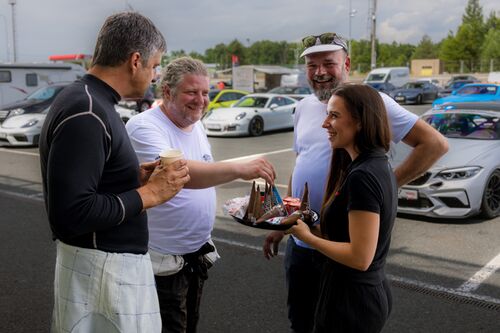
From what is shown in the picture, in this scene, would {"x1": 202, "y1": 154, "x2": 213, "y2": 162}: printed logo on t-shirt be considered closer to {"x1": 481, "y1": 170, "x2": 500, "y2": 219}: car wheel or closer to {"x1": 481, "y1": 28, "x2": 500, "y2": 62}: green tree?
{"x1": 481, "y1": 170, "x2": 500, "y2": 219}: car wheel

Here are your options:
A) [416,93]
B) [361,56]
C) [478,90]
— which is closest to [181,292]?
[478,90]

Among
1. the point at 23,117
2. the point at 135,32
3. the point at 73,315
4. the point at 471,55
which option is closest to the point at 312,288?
the point at 73,315

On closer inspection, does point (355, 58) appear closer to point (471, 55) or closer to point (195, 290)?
point (471, 55)

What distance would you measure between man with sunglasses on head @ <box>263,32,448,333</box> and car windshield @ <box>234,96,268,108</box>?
568 inches

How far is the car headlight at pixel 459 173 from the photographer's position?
6.36m

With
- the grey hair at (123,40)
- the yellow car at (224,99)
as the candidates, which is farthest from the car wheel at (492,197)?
the yellow car at (224,99)

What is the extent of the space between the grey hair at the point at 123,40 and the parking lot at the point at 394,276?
2439 mm

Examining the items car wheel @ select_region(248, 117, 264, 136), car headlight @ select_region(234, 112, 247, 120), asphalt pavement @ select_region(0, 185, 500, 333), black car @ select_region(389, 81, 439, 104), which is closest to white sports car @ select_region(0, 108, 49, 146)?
car headlight @ select_region(234, 112, 247, 120)

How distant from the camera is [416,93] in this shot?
98.0 feet

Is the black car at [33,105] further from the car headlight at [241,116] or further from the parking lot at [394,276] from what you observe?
the parking lot at [394,276]

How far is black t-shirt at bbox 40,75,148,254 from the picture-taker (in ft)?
5.44

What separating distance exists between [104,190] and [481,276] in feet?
13.1

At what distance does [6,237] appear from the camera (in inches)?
234

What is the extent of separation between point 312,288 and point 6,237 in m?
4.54
